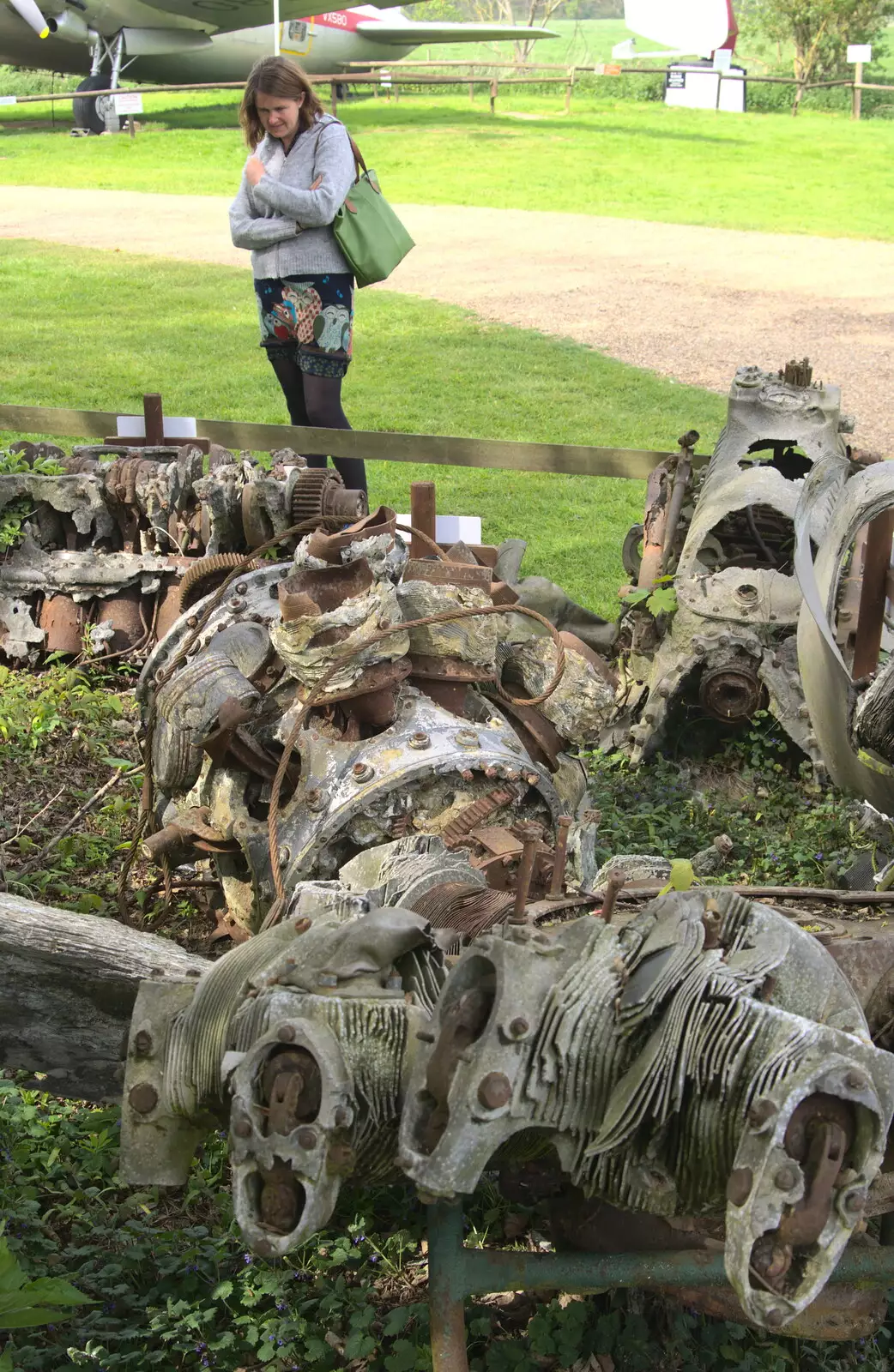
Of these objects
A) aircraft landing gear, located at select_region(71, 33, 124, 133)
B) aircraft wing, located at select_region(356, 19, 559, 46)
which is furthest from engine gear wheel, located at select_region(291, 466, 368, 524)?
aircraft wing, located at select_region(356, 19, 559, 46)

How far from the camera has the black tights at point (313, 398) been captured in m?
7.73

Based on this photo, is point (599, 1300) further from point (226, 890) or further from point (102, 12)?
point (102, 12)

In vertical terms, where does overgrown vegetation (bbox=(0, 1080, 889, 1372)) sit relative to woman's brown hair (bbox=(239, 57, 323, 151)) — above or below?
below

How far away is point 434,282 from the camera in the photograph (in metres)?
18.5

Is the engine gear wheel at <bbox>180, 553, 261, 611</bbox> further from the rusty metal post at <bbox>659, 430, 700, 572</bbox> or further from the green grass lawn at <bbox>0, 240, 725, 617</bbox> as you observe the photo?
the green grass lawn at <bbox>0, 240, 725, 617</bbox>

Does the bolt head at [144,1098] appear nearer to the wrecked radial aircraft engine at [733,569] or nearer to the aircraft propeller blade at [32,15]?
the wrecked radial aircraft engine at [733,569]

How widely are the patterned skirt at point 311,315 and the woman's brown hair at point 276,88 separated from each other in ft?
2.35

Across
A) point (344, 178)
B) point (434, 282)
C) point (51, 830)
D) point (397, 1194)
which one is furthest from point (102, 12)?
point (397, 1194)

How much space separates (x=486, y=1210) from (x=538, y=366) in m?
12.2

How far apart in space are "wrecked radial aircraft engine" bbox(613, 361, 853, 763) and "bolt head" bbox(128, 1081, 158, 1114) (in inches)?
143

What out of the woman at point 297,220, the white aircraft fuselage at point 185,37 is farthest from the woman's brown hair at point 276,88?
the white aircraft fuselage at point 185,37

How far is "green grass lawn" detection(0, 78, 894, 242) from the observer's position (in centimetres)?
2297

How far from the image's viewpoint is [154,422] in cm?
732

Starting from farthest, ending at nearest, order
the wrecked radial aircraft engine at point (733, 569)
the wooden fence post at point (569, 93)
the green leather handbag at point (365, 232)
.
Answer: the wooden fence post at point (569, 93)
the green leather handbag at point (365, 232)
the wrecked radial aircraft engine at point (733, 569)
